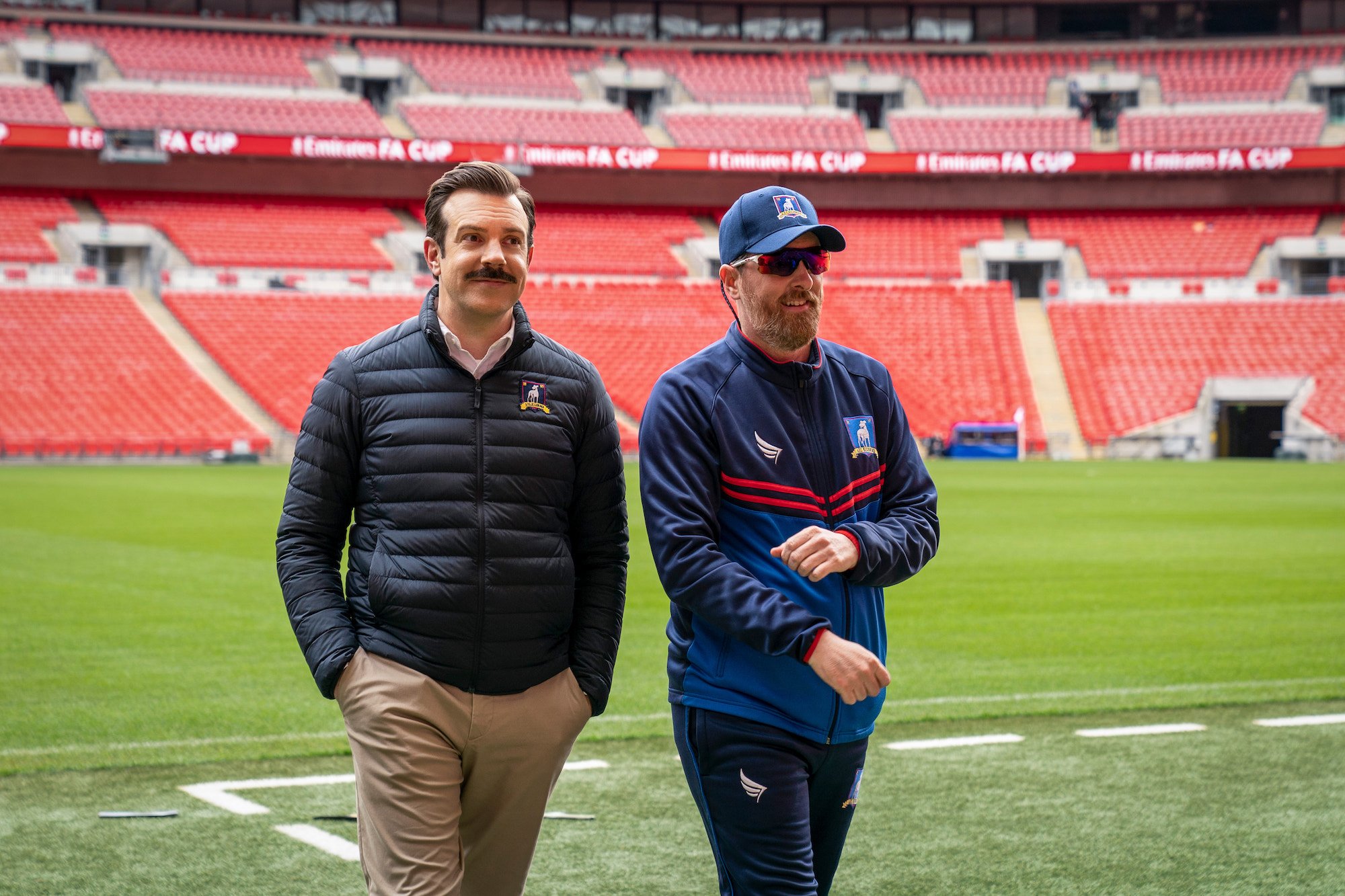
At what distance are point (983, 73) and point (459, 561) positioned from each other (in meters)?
57.3

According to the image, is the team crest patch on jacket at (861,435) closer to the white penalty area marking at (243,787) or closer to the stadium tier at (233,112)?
the white penalty area marking at (243,787)

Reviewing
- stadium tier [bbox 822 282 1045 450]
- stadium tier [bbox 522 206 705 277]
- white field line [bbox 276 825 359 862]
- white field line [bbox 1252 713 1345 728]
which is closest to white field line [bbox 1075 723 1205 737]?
white field line [bbox 1252 713 1345 728]

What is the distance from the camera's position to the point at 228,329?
42594 mm

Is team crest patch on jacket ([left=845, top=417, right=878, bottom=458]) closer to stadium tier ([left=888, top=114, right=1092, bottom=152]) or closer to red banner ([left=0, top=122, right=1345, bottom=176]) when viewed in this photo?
red banner ([left=0, top=122, right=1345, bottom=176])

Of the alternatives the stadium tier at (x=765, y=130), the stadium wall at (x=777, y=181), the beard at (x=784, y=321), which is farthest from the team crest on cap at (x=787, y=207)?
the stadium tier at (x=765, y=130)

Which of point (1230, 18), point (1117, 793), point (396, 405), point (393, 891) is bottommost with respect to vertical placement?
point (1117, 793)

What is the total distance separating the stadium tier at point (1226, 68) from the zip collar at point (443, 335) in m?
56.4

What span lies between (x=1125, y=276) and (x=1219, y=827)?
1845 inches

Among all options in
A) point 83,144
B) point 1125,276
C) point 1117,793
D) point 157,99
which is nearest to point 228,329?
point 83,144

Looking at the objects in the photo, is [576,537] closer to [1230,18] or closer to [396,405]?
[396,405]

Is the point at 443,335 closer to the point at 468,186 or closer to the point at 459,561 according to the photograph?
the point at 468,186

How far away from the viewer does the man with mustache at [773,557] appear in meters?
3.09

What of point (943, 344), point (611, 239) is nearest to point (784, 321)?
point (943, 344)

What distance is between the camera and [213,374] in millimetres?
40562
